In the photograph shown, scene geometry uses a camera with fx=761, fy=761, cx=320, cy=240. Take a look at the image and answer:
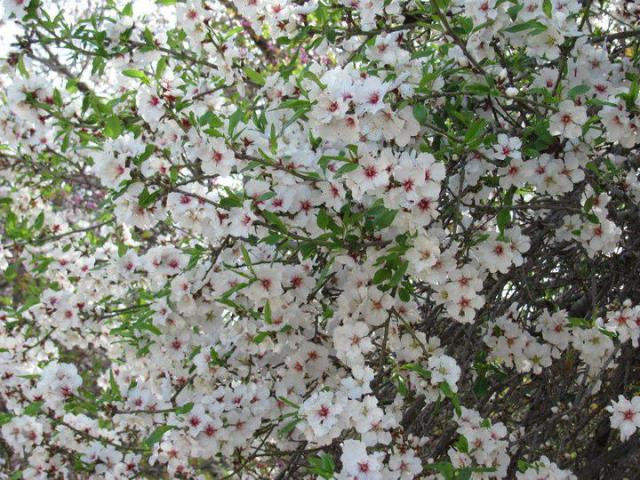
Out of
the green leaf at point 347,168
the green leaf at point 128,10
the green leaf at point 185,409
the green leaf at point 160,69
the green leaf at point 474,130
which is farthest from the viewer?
the green leaf at point 128,10

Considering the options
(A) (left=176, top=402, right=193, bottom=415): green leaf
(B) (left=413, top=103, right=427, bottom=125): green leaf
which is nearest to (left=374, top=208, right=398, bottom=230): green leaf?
(B) (left=413, top=103, right=427, bottom=125): green leaf

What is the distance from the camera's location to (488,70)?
265 cm

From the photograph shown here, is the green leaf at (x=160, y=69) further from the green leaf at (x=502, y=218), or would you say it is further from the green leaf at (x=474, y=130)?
the green leaf at (x=502, y=218)

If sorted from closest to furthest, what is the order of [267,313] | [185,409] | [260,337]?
[267,313] → [260,337] → [185,409]

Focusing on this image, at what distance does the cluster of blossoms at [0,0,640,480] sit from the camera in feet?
7.50

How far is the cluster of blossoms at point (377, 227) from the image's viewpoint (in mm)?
2285

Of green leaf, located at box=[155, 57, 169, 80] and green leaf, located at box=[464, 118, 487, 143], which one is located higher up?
green leaf, located at box=[155, 57, 169, 80]

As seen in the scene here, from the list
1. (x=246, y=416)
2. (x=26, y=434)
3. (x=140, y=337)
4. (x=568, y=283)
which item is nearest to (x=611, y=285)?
(x=568, y=283)

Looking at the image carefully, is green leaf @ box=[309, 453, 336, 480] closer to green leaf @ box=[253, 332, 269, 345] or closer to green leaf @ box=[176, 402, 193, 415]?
green leaf @ box=[253, 332, 269, 345]

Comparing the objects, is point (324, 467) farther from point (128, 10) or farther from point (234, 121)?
point (128, 10)

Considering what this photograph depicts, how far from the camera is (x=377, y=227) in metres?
2.18

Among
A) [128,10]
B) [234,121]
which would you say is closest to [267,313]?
[234,121]

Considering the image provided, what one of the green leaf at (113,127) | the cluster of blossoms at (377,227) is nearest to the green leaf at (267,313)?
the cluster of blossoms at (377,227)

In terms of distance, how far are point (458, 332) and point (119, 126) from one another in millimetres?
1477
